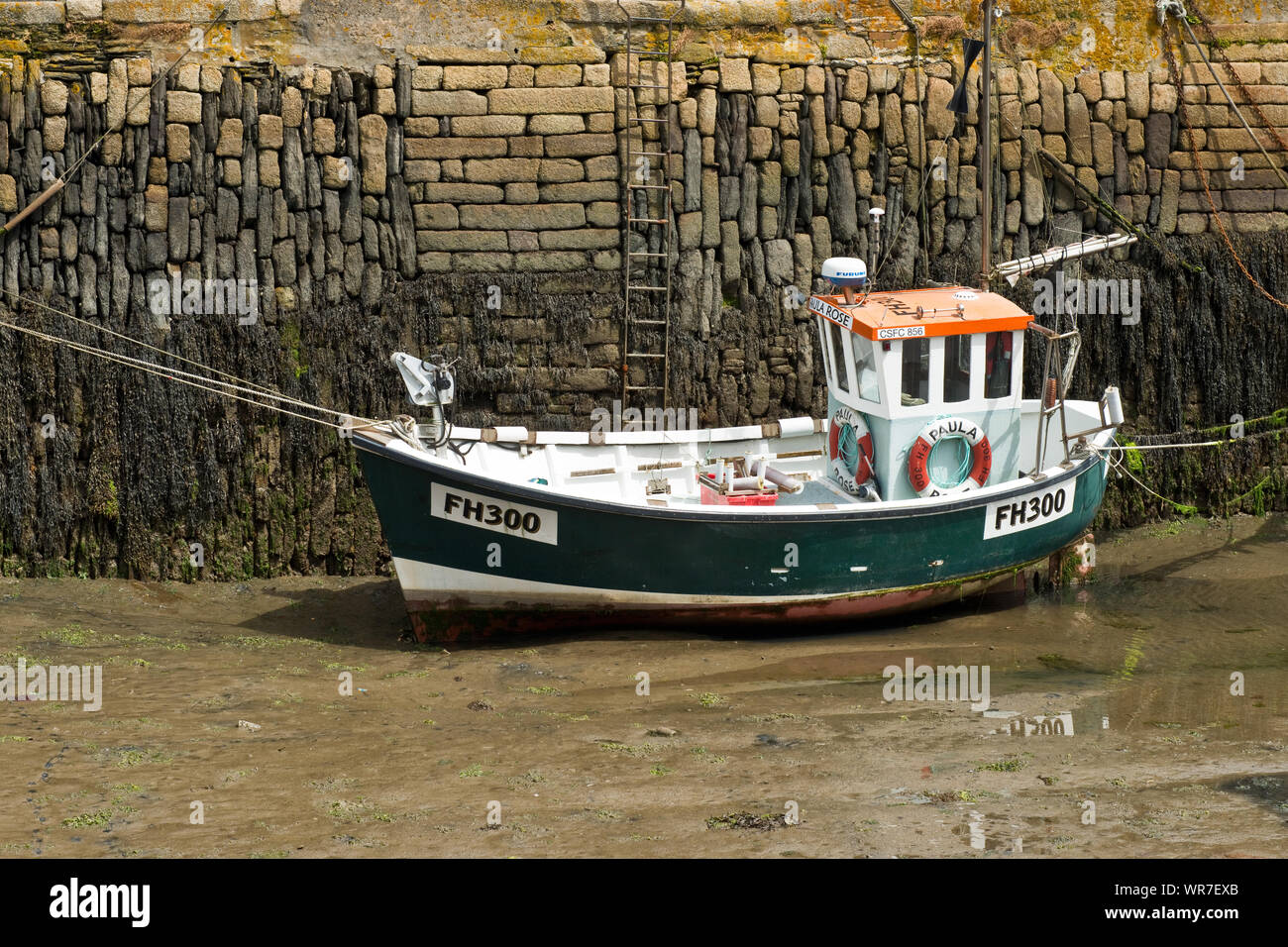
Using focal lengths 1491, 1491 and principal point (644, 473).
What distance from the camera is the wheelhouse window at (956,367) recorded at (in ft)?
33.9

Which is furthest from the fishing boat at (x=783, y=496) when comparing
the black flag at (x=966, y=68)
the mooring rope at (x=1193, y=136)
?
the mooring rope at (x=1193, y=136)

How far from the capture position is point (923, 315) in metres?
10.3

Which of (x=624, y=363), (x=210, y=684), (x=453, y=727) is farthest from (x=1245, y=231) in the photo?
(x=210, y=684)

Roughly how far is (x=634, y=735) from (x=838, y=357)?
3.82m

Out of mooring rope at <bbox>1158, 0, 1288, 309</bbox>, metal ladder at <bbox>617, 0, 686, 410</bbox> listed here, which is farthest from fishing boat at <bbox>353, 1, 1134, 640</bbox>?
mooring rope at <bbox>1158, 0, 1288, 309</bbox>

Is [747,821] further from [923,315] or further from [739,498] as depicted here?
[923,315]

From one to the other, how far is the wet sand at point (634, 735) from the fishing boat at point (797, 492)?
35 cm

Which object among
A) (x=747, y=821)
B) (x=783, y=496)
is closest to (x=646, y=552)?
(x=783, y=496)

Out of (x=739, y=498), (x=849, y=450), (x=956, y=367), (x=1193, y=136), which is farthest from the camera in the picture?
(x=1193, y=136)

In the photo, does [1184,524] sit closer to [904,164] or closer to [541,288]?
[904,164]

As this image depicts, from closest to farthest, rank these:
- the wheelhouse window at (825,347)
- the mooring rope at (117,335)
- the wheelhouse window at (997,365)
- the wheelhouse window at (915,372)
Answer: the wheelhouse window at (915,372), the wheelhouse window at (997,365), the wheelhouse window at (825,347), the mooring rope at (117,335)

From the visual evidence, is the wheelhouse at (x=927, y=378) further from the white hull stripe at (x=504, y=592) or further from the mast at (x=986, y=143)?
the white hull stripe at (x=504, y=592)

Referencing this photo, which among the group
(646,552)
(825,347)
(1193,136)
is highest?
(1193,136)

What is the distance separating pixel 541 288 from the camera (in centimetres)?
1155
